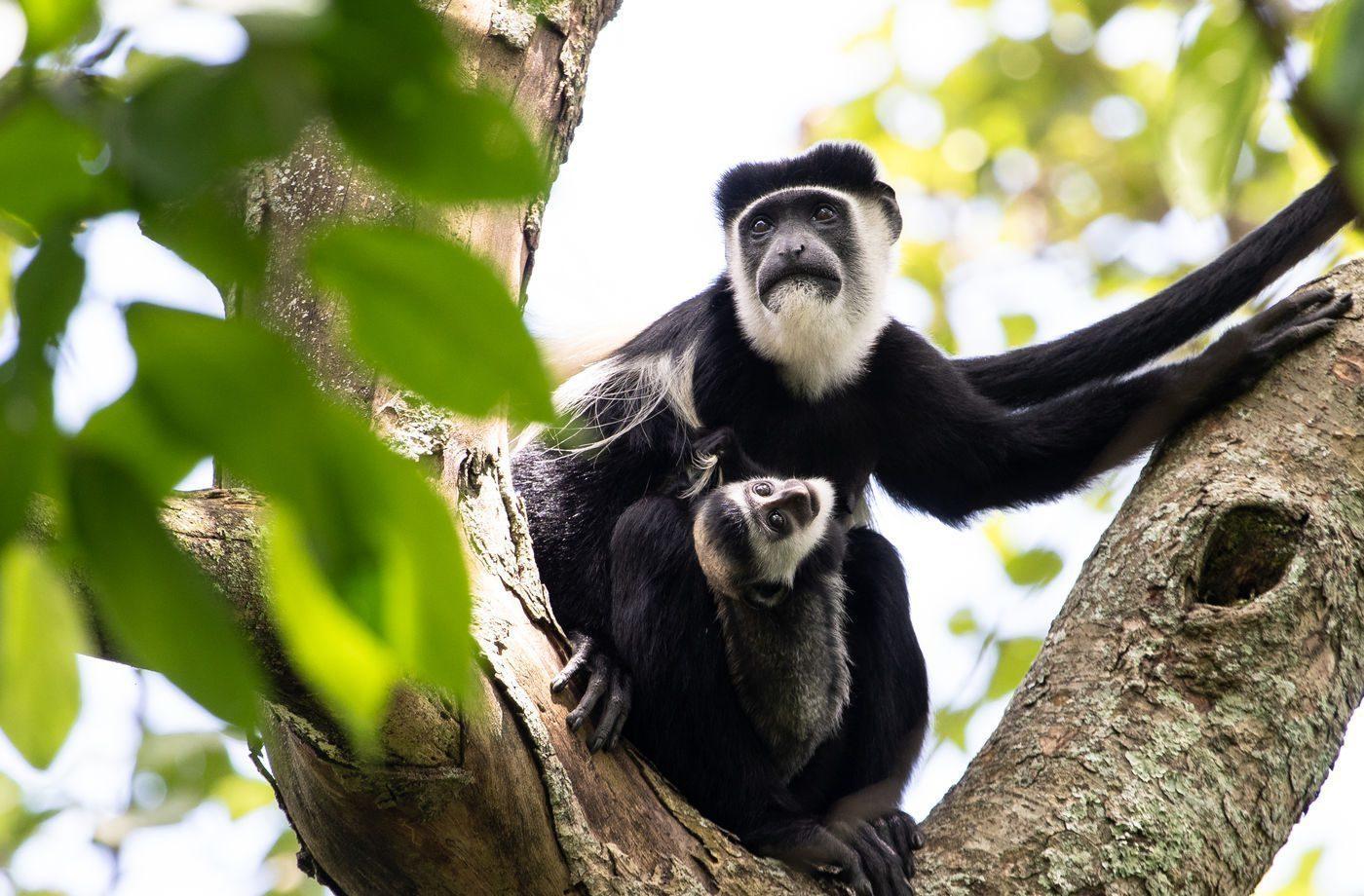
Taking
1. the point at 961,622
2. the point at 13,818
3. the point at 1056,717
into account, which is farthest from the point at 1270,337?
the point at 13,818

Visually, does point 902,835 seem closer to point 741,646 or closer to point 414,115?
point 741,646

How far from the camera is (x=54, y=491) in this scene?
47 centimetres

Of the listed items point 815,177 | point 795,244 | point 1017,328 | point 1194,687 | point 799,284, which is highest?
point 1017,328

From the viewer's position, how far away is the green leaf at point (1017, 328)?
5141 mm

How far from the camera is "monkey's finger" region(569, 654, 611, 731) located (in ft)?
6.26

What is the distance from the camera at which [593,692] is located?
1995 millimetres

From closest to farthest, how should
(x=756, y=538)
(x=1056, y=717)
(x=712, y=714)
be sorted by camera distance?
(x=1056, y=717) < (x=712, y=714) < (x=756, y=538)

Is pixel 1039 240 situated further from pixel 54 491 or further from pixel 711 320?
pixel 54 491

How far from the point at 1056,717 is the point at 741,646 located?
640 millimetres

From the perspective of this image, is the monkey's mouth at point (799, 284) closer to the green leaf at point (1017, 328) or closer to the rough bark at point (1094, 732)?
the rough bark at point (1094, 732)

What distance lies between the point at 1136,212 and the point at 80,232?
6.48 m

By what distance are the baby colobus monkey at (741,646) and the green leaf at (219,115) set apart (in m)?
1.78

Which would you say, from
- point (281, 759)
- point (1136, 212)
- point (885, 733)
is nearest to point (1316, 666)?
point (885, 733)

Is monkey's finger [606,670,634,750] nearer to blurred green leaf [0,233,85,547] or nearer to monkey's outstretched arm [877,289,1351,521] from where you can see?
monkey's outstretched arm [877,289,1351,521]
